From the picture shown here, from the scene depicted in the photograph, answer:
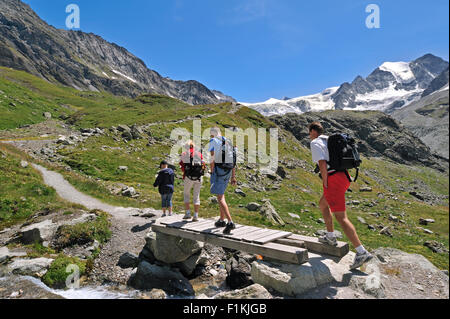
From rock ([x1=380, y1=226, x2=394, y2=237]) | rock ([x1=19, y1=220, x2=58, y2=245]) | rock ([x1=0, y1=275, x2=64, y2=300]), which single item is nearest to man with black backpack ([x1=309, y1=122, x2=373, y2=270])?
rock ([x1=0, y1=275, x2=64, y2=300])

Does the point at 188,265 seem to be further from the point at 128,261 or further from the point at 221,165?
the point at 221,165

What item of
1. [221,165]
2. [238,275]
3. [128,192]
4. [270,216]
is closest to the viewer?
[221,165]

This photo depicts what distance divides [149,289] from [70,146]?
32681 millimetres

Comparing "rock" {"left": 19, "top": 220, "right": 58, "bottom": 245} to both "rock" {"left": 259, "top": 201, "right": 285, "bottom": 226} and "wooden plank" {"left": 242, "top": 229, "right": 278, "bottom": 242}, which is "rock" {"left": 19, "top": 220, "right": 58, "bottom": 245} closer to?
"wooden plank" {"left": 242, "top": 229, "right": 278, "bottom": 242}

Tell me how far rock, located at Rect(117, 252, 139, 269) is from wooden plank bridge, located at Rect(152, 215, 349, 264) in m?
2.31

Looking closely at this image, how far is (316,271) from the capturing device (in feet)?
23.7

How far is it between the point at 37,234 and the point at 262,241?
11.3m

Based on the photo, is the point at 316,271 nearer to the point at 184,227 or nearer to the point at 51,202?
the point at 184,227

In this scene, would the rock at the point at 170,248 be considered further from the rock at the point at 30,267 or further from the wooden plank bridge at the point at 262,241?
the rock at the point at 30,267

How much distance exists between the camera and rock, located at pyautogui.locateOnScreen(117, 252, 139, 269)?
1084 cm

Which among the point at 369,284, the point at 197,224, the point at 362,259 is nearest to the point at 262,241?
the point at 362,259

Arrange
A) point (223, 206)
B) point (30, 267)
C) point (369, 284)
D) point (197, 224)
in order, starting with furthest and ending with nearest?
point (197, 224) → point (30, 267) → point (223, 206) → point (369, 284)

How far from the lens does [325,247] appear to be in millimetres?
8258

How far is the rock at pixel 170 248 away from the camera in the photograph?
34.9 ft
